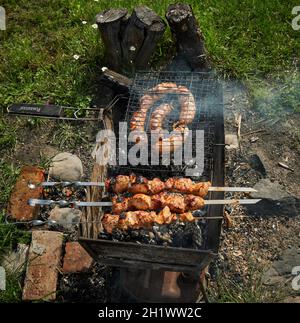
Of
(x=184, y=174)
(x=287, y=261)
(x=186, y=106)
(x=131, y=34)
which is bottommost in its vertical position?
(x=287, y=261)

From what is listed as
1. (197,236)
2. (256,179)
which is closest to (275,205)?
(256,179)

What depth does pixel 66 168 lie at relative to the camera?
5.70 m

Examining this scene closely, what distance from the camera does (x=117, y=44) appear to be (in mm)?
6312

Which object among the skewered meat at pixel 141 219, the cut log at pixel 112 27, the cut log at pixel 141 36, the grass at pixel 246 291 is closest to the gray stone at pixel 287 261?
the grass at pixel 246 291

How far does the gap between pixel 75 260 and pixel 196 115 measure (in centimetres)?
229

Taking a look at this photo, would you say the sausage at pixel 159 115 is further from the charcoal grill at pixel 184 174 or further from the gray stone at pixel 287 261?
the gray stone at pixel 287 261

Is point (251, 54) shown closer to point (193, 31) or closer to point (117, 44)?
point (193, 31)

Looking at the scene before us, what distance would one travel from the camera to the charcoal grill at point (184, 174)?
11.9 ft

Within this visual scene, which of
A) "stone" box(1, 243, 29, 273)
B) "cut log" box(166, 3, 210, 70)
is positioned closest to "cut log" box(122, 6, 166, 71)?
"cut log" box(166, 3, 210, 70)

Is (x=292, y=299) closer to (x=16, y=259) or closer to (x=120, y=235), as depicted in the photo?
(x=120, y=235)

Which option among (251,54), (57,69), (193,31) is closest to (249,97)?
(251,54)

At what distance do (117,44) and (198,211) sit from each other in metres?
3.13

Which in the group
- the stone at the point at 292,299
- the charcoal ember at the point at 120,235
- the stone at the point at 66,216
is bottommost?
the stone at the point at 292,299

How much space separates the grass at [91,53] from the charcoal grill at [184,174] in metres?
1.00
